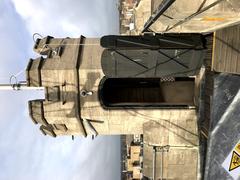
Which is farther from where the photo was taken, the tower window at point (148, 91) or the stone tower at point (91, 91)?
the tower window at point (148, 91)

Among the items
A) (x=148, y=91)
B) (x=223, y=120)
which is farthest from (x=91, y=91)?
(x=223, y=120)

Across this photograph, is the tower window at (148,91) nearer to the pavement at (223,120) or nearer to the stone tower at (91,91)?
the stone tower at (91,91)

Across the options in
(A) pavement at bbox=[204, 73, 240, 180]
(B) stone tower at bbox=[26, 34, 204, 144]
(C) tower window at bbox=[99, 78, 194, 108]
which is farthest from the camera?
(C) tower window at bbox=[99, 78, 194, 108]

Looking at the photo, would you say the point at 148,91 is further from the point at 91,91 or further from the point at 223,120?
the point at 223,120

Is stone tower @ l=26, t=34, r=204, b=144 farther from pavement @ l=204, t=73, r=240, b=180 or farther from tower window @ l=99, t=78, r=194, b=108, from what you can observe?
pavement @ l=204, t=73, r=240, b=180

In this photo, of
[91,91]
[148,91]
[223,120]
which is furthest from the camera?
[148,91]

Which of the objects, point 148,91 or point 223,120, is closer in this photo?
point 223,120

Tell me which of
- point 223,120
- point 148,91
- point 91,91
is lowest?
point 223,120

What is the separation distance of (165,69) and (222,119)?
9.23 ft

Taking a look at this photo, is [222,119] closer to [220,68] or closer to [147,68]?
[220,68]

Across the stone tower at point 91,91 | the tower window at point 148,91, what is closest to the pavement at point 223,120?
the stone tower at point 91,91

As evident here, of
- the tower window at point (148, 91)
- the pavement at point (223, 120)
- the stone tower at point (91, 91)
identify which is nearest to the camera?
the pavement at point (223, 120)

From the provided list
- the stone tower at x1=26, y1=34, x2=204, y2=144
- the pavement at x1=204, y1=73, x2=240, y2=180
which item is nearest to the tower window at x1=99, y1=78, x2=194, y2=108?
the stone tower at x1=26, y1=34, x2=204, y2=144

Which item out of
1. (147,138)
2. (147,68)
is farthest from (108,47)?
(147,138)
